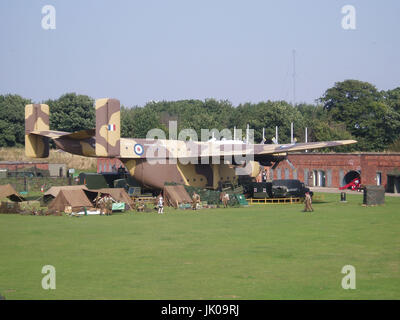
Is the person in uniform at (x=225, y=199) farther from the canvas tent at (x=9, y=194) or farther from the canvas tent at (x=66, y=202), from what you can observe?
the canvas tent at (x=9, y=194)

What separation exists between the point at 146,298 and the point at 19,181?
4458 cm

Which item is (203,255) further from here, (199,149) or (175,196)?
(199,149)

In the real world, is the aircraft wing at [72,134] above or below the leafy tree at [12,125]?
below

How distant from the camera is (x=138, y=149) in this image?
41062 mm

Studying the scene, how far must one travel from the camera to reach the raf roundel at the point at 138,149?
134ft

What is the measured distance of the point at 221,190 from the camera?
1734 inches

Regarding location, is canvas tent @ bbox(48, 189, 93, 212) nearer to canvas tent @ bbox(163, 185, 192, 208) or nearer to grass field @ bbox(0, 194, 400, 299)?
grass field @ bbox(0, 194, 400, 299)

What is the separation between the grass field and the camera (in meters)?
15.7

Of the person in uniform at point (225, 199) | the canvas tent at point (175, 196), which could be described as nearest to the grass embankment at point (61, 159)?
the canvas tent at point (175, 196)

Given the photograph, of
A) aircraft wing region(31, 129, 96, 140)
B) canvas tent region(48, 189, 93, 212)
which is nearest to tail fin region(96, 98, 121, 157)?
aircraft wing region(31, 129, 96, 140)

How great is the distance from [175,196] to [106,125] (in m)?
7.38

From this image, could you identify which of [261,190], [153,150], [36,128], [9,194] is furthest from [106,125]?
[261,190]
